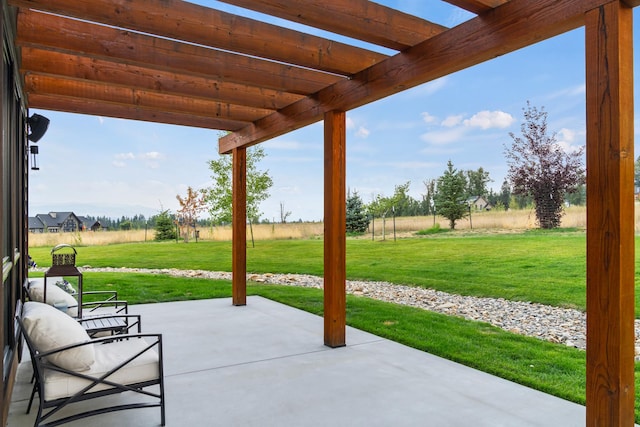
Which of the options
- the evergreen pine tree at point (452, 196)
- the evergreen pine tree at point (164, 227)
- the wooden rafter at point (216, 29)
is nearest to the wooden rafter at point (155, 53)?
the wooden rafter at point (216, 29)

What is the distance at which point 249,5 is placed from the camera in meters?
2.78

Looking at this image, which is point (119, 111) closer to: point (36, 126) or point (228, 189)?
point (36, 126)

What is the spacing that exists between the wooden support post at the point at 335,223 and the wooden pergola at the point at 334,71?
0.01 m

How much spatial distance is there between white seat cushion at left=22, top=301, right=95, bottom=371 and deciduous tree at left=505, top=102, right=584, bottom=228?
882 cm

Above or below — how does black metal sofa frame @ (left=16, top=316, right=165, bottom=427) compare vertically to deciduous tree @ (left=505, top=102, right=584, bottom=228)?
below

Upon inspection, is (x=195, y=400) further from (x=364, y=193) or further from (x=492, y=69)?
(x=492, y=69)

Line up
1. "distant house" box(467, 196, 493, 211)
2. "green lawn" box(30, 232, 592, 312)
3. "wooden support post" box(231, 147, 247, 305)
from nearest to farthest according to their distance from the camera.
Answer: "wooden support post" box(231, 147, 247, 305), "green lawn" box(30, 232, 592, 312), "distant house" box(467, 196, 493, 211)

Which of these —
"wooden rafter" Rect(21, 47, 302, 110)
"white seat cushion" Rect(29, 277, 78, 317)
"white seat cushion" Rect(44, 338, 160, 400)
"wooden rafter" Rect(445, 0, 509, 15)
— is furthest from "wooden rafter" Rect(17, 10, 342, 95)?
"white seat cushion" Rect(44, 338, 160, 400)

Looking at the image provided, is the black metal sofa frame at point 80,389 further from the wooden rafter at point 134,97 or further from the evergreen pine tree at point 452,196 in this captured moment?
the evergreen pine tree at point 452,196

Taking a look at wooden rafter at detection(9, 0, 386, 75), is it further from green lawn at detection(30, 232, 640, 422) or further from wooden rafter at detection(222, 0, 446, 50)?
green lawn at detection(30, 232, 640, 422)

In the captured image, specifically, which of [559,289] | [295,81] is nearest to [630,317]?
[295,81]

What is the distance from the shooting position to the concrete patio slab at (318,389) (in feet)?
9.89

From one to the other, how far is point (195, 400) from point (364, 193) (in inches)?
382

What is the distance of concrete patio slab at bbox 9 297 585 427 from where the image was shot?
3.01 meters
